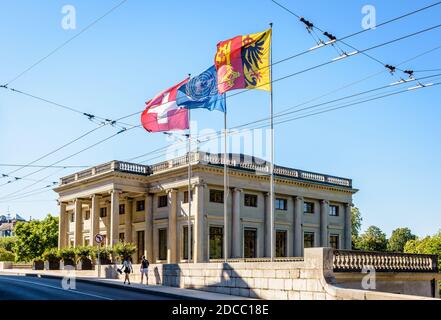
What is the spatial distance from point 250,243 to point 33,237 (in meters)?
45.0

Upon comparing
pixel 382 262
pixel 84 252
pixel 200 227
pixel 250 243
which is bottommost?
pixel 84 252

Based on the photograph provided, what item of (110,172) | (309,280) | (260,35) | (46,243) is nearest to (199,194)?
(110,172)

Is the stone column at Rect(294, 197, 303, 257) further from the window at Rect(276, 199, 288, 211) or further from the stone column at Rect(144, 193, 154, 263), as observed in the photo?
the stone column at Rect(144, 193, 154, 263)

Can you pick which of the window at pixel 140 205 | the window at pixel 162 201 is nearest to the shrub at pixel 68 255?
the window at pixel 140 205

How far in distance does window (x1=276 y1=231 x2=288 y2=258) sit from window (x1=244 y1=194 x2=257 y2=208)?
4.26m

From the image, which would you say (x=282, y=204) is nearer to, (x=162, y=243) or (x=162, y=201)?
(x=162, y=201)

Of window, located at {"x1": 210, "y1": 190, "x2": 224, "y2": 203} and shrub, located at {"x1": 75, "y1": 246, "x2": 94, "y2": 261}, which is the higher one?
window, located at {"x1": 210, "y1": 190, "x2": 224, "y2": 203}

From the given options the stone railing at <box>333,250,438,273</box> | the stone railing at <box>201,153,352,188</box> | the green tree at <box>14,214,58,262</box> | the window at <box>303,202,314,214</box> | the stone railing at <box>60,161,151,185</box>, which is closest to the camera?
the stone railing at <box>333,250,438,273</box>

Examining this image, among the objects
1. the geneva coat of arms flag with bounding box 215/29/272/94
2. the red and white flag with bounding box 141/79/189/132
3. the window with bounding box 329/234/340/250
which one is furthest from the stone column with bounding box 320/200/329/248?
the geneva coat of arms flag with bounding box 215/29/272/94

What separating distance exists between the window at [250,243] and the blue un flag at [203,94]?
80.1ft

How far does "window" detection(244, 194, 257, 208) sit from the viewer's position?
5371cm

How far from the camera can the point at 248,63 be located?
28.2m

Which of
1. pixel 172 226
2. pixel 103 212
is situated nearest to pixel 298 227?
pixel 172 226

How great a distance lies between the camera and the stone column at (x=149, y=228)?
5425 cm
